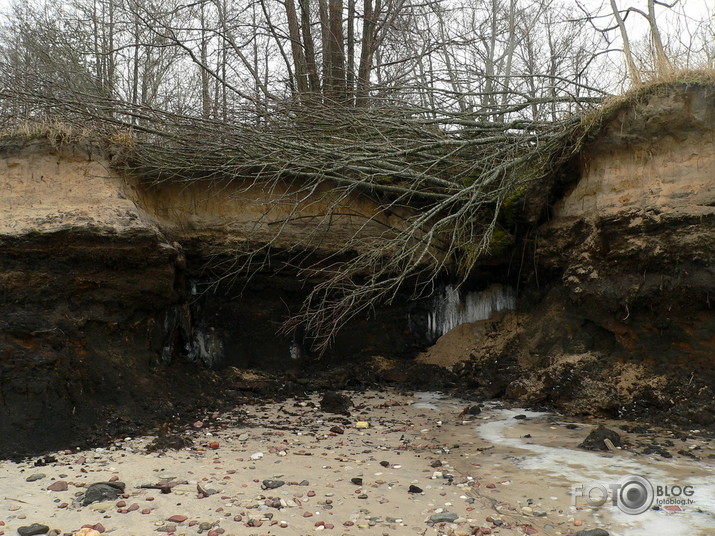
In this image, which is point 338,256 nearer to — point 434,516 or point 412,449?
point 412,449

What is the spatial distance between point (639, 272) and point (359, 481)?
403cm

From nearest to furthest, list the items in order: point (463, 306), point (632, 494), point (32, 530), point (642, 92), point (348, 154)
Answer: point (32, 530) < point (632, 494) < point (642, 92) < point (348, 154) < point (463, 306)

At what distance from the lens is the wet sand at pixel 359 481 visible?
12.3ft

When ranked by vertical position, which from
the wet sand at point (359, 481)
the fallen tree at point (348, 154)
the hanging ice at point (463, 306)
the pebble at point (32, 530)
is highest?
the fallen tree at point (348, 154)

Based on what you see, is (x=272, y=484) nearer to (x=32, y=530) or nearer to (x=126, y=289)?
(x=32, y=530)

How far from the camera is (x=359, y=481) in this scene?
4.51m

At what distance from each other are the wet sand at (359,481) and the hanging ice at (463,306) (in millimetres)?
2765

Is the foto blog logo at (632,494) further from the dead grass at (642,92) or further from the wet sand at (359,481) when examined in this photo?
the dead grass at (642,92)

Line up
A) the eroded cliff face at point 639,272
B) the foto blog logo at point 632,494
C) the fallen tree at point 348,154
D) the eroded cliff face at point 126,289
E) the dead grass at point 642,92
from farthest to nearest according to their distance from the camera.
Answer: the fallen tree at point 348,154 → the dead grass at point 642,92 → the eroded cliff face at point 639,272 → the eroded cliff face at point 126,289 → the foto blog logo at point 632,494

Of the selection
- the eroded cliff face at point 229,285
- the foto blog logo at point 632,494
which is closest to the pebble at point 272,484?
the foto blog logo at point 632,494

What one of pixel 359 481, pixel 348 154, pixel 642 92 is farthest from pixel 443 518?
pixel 642 92

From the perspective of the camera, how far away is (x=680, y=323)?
647cm

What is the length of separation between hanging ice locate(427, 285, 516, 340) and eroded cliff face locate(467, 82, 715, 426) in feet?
4.40

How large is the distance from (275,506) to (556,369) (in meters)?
4.37
